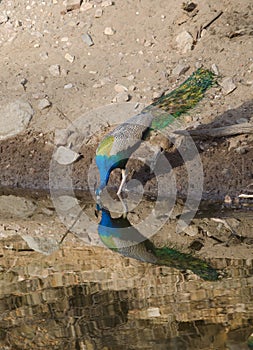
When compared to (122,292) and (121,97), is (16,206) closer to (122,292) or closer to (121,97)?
(121,97)

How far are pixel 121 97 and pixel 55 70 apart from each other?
1190mm

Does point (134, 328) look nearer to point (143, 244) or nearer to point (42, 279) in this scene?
point (42, 279)

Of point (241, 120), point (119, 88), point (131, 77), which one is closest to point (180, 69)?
point (131, 77)

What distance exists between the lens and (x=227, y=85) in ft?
31.8

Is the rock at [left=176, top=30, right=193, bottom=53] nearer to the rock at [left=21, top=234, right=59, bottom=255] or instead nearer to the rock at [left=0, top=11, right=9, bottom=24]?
the rock at [left=0, top=11, right=9, bottom=24]

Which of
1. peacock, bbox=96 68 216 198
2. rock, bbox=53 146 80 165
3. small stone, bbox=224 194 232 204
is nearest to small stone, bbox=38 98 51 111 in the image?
rock, bbox=53 146 80 165

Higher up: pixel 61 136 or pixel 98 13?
pixel 98 13

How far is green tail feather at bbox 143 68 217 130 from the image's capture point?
872 centimetres

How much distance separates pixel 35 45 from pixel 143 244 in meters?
4.63

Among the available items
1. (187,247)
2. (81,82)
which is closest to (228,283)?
(187,247)

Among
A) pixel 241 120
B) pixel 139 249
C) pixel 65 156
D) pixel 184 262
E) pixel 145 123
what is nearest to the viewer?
pixel 184 262

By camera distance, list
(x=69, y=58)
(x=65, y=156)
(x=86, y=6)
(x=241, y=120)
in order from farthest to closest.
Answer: (x=86, y=6)
(x=69, y=58)
(x=65, y=156)
(x=241, y=120)

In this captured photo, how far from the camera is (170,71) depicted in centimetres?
1012

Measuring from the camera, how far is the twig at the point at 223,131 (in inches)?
346
